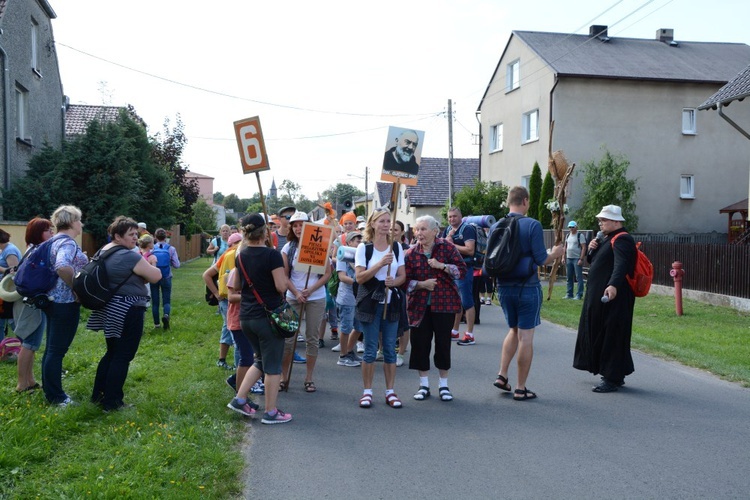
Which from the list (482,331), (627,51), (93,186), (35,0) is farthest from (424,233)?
(627,51)

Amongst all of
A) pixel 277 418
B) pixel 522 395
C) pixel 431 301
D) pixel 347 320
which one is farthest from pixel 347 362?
pixel 277 418

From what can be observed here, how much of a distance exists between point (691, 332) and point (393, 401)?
690cm

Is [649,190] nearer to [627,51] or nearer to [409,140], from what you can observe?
[627,51]

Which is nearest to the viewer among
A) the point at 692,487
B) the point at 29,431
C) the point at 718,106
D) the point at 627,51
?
the point at 692,487

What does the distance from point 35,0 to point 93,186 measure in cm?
556

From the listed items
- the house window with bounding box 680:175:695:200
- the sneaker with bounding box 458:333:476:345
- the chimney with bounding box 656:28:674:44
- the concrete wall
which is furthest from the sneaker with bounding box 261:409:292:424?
the chimney with bounding box 656:28:674:44

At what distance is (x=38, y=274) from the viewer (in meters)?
6.19

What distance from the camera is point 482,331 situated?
452 inches

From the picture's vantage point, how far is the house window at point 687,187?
27.4 metres

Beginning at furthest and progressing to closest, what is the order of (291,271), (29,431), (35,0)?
(35,0) < (291,271) < (29,431)

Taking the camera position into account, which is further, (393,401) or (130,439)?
(393,401)

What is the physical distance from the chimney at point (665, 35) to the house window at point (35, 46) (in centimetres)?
2584

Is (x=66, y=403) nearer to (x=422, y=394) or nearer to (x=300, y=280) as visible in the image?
(x=300, y=280)

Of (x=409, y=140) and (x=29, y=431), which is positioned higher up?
(x=409, y=140)
